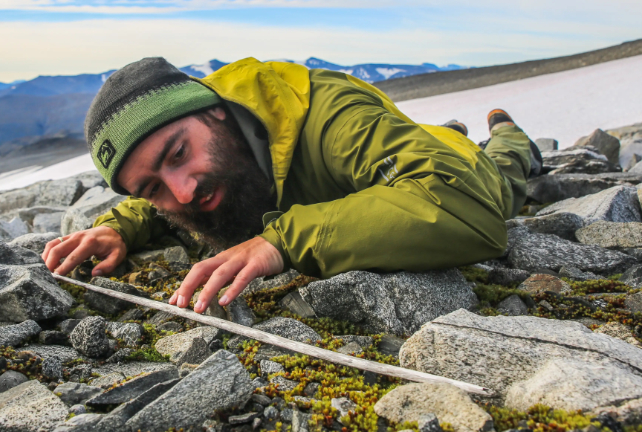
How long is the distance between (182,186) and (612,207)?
13.4 ft

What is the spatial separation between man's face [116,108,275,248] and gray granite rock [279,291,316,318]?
105 centimetres

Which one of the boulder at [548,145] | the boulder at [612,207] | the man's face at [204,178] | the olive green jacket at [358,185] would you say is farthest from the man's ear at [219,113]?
the boulder at [548,145]

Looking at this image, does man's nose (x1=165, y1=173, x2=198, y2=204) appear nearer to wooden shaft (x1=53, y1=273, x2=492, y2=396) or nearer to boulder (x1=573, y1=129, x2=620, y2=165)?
wooden shaft (x1=53, y1=273, x2=492, y2=396)

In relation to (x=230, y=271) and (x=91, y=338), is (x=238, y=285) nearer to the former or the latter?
(x=230, y=271)

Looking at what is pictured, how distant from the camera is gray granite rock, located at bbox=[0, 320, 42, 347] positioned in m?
2.43

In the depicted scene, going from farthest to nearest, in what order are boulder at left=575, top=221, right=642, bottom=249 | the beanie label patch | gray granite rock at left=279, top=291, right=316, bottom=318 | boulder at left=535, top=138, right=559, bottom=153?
boulder at left=535, top=138, right=559, bottom=153 < boulder at left=575, top=221, right=642, bottom=249 < the beanie label patch < gray granite rock at left=279, top=291, right=316, bottom=318

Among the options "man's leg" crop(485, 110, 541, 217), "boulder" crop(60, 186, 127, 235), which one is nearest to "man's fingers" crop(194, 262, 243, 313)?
"boulder" crop(60, 186, 127, 235)

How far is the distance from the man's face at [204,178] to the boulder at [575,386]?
2.47 metres

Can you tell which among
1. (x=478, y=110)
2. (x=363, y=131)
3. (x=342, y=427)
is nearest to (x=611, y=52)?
(x=478, y=110)

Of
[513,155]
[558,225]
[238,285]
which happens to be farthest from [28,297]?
[513,155]

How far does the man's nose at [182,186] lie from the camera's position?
11.1ft

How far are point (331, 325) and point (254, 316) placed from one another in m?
0.45

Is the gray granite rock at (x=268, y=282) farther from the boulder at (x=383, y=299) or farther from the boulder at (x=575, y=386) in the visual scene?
the boulder at (x=575, y=386)

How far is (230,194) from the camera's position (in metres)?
3.66
